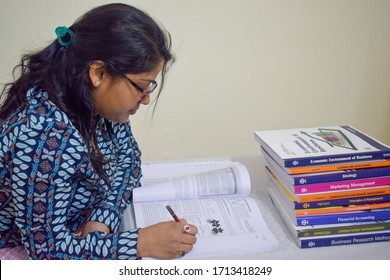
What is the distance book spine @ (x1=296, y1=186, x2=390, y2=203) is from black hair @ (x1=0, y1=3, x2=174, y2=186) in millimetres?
449

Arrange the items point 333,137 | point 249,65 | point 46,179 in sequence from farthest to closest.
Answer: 1. point 249,65
2. point 333,137
3. point 46,179

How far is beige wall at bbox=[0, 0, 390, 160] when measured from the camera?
6.31ft

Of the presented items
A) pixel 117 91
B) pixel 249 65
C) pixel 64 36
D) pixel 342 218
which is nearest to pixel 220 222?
pixel 342 218

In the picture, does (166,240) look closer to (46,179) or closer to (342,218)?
(46,179)

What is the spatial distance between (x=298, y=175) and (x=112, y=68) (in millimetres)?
464

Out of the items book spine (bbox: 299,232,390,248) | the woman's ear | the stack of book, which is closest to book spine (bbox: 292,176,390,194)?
the stack of book

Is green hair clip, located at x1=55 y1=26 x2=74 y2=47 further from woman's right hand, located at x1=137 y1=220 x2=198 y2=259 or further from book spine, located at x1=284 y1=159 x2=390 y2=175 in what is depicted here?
book spine, located at x1=284 y1=159 x2=390 y2=175

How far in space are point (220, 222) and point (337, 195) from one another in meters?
0.27

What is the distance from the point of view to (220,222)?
3.00ft

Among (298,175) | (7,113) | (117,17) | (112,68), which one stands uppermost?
(117,17)
